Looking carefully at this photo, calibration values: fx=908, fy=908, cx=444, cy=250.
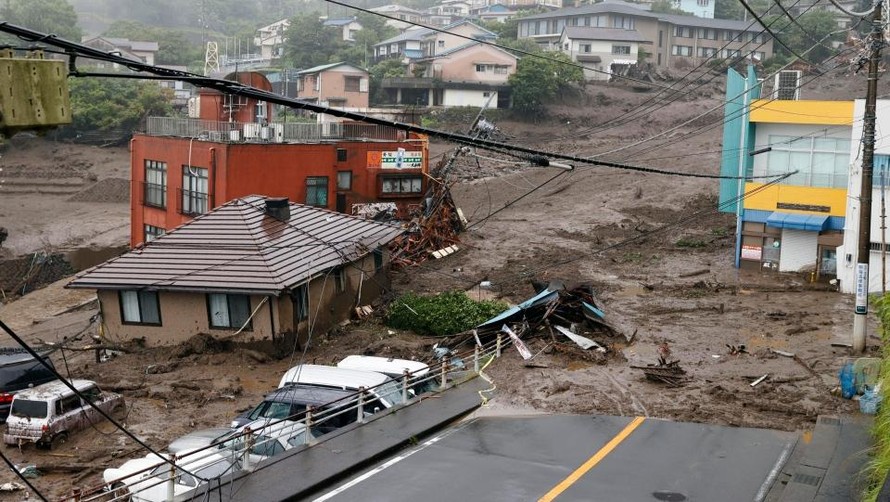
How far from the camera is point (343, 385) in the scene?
18.1 meters

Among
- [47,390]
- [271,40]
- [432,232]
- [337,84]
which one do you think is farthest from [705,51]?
[47,390]

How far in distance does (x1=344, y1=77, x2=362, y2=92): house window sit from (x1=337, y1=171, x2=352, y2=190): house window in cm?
2907

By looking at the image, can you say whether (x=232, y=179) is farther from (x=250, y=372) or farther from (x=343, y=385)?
(x=343, y=385)

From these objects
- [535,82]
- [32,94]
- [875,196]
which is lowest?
[875,196]

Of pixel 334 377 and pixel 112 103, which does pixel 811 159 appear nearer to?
pixel 334 377

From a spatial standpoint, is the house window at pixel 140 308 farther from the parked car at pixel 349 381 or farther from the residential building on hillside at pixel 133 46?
the residential building on hillside at pixel 133 46

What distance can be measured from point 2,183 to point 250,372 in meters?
42.8

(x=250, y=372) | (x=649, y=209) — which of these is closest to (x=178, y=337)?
(x=250, y=372)

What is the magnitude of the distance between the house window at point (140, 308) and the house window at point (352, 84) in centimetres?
4670

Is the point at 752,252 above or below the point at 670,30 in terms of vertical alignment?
below

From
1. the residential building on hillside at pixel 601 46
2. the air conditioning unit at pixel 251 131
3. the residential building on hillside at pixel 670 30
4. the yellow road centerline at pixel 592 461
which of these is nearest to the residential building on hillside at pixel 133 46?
the residential building on hillside at pixel 670 30

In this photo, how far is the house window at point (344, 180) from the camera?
44219 mm

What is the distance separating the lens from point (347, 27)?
350 feet

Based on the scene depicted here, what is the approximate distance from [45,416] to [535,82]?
60.0 meters
